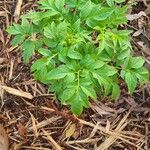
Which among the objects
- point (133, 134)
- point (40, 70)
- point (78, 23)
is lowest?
point (133, 134)

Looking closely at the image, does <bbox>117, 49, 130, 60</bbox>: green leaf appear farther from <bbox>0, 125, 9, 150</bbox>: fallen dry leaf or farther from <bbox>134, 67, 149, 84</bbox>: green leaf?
<bbox>0, 125, 9, 150</bbox>: fallen dry leaf

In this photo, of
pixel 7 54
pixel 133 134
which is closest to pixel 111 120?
pixel 133 134

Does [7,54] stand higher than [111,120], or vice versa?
[7,54]

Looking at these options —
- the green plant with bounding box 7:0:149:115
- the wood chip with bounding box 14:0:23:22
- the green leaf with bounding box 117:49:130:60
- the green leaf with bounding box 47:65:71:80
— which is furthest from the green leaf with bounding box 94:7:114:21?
the wood chip with bounding box 14:0:23:22

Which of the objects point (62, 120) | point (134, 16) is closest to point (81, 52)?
point (62, 120)

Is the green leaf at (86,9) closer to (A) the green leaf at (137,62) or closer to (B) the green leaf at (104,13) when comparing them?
(B) the green leaf at (104,13)

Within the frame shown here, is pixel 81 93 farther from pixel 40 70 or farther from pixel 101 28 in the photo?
pixel 101 28
